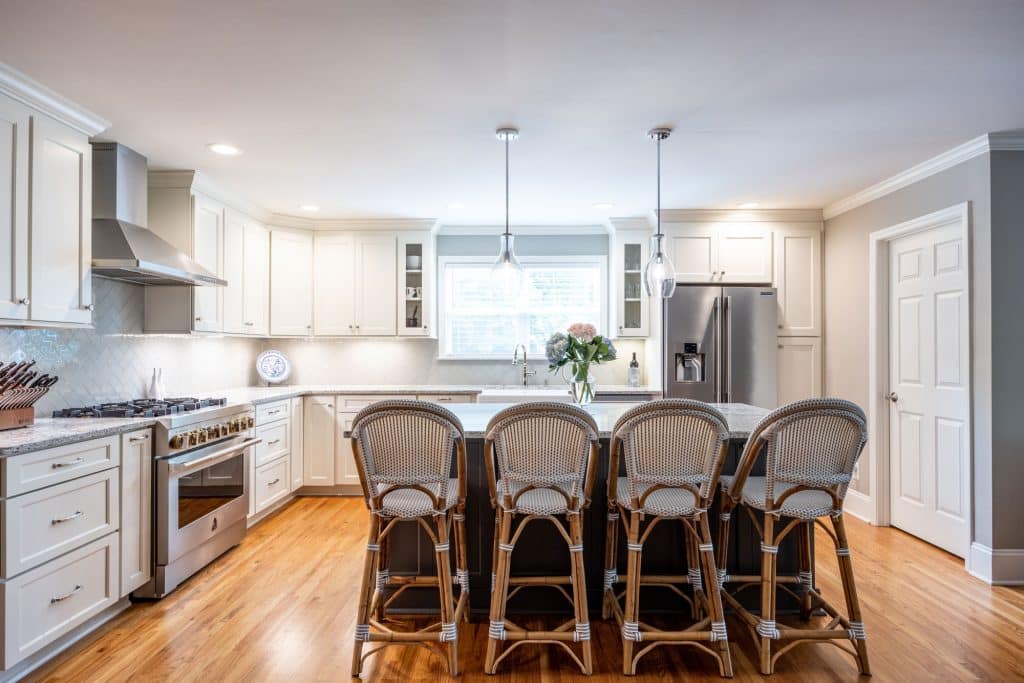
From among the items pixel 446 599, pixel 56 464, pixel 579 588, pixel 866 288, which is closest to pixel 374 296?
pixel 56 464

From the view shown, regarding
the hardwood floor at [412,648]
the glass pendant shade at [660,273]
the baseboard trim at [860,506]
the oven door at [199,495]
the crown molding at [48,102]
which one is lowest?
the hardwood floor at [412,648]

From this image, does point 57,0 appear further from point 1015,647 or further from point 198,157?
point 1015,647

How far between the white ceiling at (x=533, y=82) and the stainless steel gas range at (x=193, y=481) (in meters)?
1.51

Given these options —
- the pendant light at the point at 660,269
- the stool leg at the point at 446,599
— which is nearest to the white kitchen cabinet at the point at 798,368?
the pendant light at the point at 660,269

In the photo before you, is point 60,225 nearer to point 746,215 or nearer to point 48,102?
point 48,102

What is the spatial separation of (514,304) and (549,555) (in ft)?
10.4

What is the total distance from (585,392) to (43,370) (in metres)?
2.90

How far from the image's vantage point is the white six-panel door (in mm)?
3465

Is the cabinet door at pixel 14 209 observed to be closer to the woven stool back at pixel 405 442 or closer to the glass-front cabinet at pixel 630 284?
the woven stool back at pixel 405 442

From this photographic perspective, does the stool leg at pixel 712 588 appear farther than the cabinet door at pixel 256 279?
No

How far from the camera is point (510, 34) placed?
7.01 ft

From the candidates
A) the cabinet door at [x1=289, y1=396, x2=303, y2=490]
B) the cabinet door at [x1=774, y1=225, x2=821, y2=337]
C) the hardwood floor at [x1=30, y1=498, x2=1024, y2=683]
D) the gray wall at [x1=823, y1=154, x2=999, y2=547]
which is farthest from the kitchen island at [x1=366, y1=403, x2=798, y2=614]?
the cabinet door at [x1=774, y1=225, x2=821, y2=337]

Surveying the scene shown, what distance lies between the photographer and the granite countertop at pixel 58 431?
7.11 ft

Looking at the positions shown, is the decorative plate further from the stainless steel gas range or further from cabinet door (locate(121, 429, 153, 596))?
cabinet door (locate(121, 429, 153, 596))
